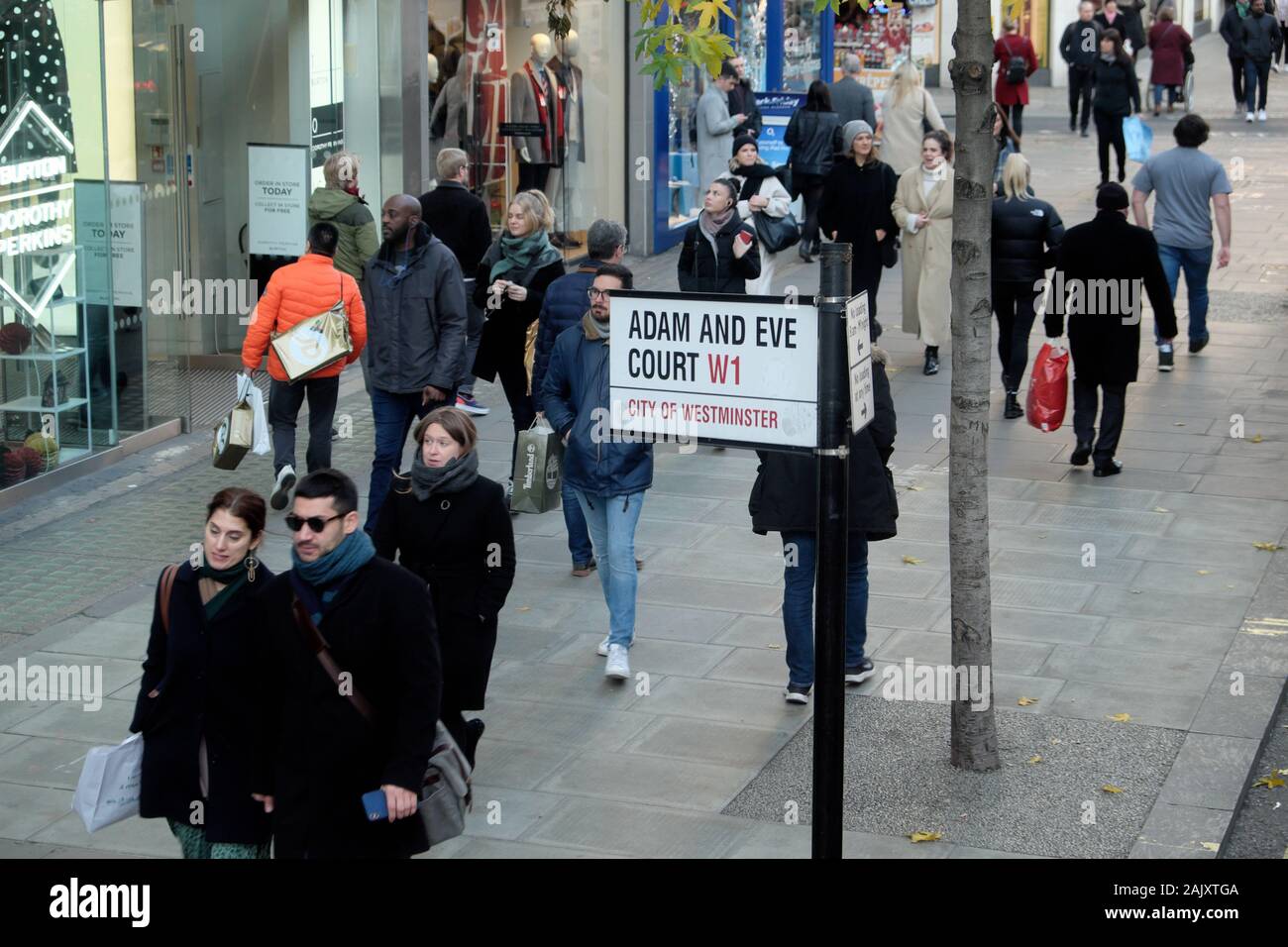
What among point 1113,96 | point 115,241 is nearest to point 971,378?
point 115,241

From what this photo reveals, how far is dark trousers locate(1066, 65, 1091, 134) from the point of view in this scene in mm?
29411

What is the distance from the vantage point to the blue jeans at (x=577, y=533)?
948 cm

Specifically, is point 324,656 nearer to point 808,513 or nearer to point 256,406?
point 808,513

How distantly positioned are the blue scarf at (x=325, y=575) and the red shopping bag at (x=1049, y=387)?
277 inches

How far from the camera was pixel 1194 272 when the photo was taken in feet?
47.9

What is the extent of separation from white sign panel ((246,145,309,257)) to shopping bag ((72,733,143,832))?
31.1 feet

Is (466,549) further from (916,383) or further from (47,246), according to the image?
(916,383)

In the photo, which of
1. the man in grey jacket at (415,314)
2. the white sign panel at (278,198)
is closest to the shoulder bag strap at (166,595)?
the man in grey jacket at (415,314)

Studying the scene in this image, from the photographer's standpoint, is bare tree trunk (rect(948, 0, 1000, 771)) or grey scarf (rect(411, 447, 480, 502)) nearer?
grey scarf (rect(411, 447, 480, 502))

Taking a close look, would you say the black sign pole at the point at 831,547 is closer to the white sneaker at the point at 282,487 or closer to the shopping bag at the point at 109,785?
the shopping bag at the point at 109,785

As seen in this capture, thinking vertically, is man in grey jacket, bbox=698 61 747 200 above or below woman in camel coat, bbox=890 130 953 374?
above

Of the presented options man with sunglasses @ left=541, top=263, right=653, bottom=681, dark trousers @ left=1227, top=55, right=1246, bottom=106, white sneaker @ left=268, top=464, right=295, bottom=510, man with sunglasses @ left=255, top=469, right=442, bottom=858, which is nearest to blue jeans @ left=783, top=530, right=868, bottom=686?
man with sunglasses @ left=541, top=263, right=653, bottom=681

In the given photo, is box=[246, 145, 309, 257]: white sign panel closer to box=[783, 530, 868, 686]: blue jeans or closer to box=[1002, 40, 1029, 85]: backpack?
box=[783, 530, 868, 686]: blue jeans

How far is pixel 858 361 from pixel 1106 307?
631 cm
